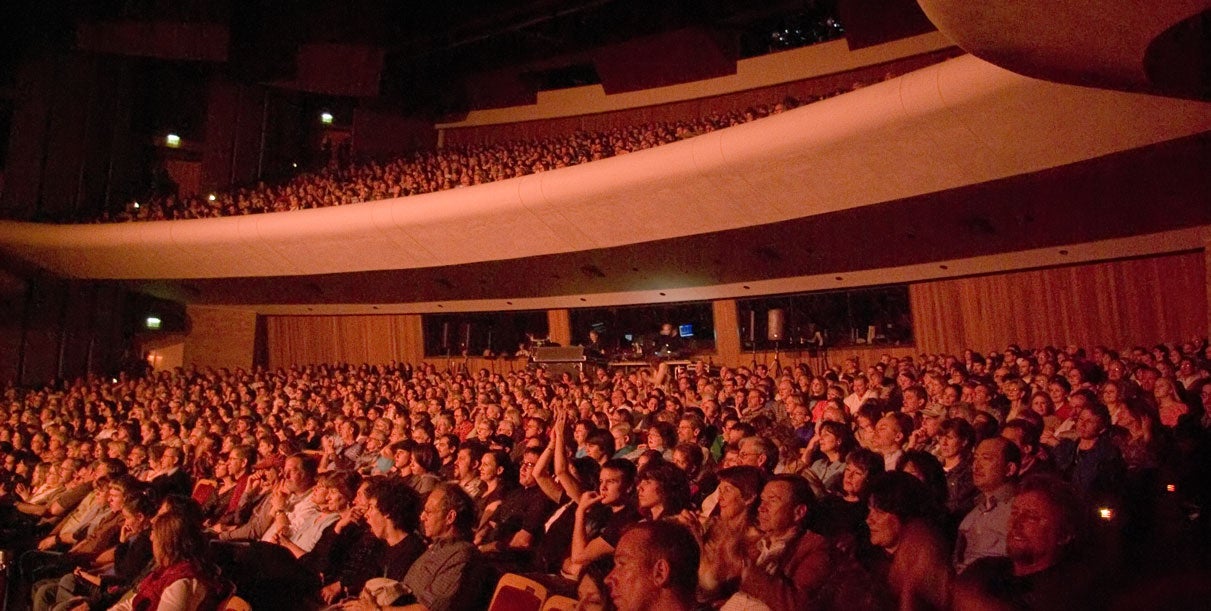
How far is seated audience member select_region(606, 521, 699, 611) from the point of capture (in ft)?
6.99

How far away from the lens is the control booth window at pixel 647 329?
13453 mm

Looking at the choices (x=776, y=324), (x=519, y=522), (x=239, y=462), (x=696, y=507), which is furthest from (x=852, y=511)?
(x=776, y=324)

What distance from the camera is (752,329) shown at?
13.0 m

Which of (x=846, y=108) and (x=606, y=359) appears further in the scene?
(x=606, y=359)

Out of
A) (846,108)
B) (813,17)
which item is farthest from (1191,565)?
(813,17)

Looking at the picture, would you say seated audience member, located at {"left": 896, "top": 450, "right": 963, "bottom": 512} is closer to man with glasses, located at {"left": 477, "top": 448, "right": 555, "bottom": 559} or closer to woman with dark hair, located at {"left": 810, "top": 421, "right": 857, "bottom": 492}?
woman with dark hair, located at {"left": 810, "top": 421, "right": 857, "bottom": 492}

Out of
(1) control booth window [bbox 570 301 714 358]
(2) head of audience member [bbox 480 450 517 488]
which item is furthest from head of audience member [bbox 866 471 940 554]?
(1) control booth window [bbox 570 301 714 358]

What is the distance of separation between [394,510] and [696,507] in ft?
4.67

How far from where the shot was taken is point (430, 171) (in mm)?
15023

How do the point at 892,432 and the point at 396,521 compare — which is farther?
the point at 892,432

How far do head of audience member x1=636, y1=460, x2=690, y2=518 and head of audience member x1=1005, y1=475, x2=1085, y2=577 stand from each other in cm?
133

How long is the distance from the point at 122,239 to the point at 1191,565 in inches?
663

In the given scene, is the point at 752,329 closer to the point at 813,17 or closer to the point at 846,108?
the point at 846,108

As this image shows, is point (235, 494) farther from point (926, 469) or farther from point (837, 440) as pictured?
point (926, 469)
